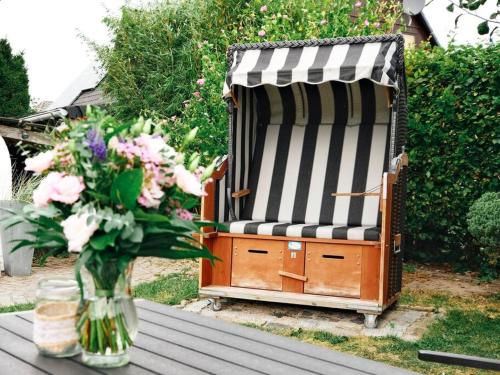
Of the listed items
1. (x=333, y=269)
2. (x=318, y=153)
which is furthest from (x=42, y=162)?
(x=318, y=153)

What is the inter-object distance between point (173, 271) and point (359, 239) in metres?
2.74

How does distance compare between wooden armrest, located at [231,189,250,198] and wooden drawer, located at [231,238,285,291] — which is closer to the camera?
wooden drawer, located at [231,238,285,291]

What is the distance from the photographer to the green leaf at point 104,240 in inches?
65.9

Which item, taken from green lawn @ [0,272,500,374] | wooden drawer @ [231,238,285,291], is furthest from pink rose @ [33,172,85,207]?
wooden drawer @ [231,238,285,291]

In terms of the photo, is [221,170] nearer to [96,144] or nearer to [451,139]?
[451,139]

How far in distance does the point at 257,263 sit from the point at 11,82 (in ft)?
30.4

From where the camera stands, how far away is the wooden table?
1.87 meters

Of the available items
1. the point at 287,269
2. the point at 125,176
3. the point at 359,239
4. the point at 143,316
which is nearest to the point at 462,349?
the point at 359,239

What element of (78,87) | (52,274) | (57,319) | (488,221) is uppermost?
(78,87)

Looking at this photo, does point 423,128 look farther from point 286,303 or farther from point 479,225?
point 286,303

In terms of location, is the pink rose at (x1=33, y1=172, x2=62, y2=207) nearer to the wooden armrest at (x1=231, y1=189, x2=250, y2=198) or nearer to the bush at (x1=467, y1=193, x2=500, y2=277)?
the wooden armrest at (x1=231, y1=189, x2=250, y2=198)

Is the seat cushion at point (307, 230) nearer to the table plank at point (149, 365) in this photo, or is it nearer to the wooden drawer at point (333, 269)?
the wooden drawer at point (333, 269)

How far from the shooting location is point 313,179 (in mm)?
5652

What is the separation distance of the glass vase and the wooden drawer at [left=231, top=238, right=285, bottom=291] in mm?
3188
